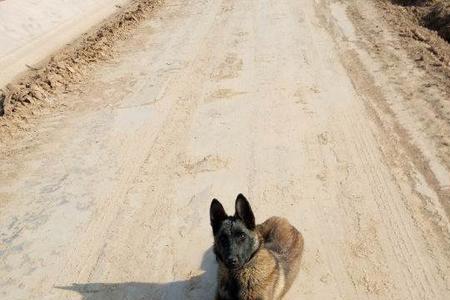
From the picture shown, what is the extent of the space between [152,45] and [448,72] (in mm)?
6761

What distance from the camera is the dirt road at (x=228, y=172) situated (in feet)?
18.7

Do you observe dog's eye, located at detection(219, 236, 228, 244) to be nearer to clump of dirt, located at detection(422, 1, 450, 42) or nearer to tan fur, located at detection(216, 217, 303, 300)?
tan fur, located at detection(216, 217, 303, 300)

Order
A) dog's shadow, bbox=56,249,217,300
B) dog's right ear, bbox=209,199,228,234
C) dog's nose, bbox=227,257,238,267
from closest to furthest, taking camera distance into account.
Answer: dog's nose, bbox=227,257,238,267
dog's right ear, bbox=209,199,228,234
dog's shadow, bbox=56,249,217,300

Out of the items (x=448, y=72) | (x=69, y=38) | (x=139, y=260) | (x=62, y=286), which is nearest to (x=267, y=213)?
(x=139, y=260)

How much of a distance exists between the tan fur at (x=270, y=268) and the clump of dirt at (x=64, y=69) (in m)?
6.26

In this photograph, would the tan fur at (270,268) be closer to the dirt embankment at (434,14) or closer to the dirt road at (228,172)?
the dirt road at (228,172)

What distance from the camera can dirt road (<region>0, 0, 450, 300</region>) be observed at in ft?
18.7

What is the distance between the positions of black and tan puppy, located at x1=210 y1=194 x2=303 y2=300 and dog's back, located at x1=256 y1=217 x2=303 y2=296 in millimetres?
14

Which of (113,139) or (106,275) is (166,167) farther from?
(106,275)

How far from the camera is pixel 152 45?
12.6 metres

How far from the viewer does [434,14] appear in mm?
12039

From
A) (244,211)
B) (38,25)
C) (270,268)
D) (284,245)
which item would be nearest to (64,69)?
(38,25)

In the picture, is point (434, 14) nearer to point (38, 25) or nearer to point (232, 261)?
point (232, 261)

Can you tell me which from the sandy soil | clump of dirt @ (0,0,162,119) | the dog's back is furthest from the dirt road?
the sandy soil
